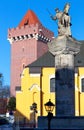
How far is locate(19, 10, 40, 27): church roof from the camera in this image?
88.0 meters

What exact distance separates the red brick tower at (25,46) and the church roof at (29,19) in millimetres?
3758

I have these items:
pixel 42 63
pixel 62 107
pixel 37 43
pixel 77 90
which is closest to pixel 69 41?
pixel 62 107

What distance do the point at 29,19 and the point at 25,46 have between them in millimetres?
12013

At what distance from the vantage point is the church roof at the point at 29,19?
289 ft

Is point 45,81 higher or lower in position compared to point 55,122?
higher

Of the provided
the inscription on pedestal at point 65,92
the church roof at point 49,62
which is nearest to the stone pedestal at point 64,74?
the inscription on pedestal at point 65,92

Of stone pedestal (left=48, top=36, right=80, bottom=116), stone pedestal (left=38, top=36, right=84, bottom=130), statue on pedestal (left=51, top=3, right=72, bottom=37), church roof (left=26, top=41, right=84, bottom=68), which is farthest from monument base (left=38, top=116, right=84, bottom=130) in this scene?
church roof (left=26, top=41, right=84, bottom=68)

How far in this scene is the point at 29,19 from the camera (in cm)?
8962

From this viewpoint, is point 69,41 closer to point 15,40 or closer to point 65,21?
point 65,21

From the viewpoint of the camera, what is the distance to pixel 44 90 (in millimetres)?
50312

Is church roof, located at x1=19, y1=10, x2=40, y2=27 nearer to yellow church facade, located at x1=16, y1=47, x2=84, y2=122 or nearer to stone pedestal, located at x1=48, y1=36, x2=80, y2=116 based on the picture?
yellow church facade, located at x1=16, y1=47, x2=84, y2=122

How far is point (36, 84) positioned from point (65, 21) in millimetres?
27467

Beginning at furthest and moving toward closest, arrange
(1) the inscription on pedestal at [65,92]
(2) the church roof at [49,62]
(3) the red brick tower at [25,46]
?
(3) the red brick tower at [25,46] → (2) the church roof at [49,62] → (1) the inscription on pedestal at [65,92]

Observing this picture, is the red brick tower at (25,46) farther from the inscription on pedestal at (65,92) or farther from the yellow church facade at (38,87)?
the inscription on pedestal at (65,92)
